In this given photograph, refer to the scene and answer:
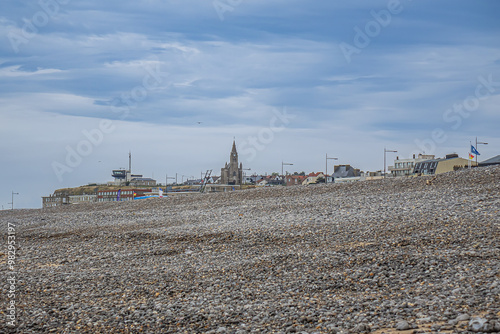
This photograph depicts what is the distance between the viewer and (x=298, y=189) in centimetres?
3019

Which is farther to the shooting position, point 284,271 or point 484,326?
point 284,271

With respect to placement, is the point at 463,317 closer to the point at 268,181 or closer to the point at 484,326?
the point at 484,326

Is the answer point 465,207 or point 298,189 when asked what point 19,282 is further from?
point 298,189

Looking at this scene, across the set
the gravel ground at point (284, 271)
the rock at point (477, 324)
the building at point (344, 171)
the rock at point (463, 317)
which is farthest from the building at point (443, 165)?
the rock at point (477, 324)

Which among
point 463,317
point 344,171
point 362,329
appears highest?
point 344,171

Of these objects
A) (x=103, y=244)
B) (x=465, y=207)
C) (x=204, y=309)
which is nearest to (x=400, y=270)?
(x=204, y=309)

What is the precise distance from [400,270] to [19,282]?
8935mm

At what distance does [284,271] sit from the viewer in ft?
38.5

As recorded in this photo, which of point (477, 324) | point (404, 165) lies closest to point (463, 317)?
point (477, 324)

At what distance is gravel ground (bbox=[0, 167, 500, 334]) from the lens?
8.25m

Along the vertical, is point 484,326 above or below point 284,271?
above

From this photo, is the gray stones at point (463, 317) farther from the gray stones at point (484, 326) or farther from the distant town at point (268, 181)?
the distant town at point (268, 181)

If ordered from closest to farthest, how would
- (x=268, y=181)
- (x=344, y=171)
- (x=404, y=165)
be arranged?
1. (x=344, y=171)
2. (x=404, y=165)
3. (x=268, y=181)

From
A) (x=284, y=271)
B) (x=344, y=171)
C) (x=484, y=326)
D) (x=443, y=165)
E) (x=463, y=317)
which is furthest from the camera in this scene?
(x=344, y=171)
